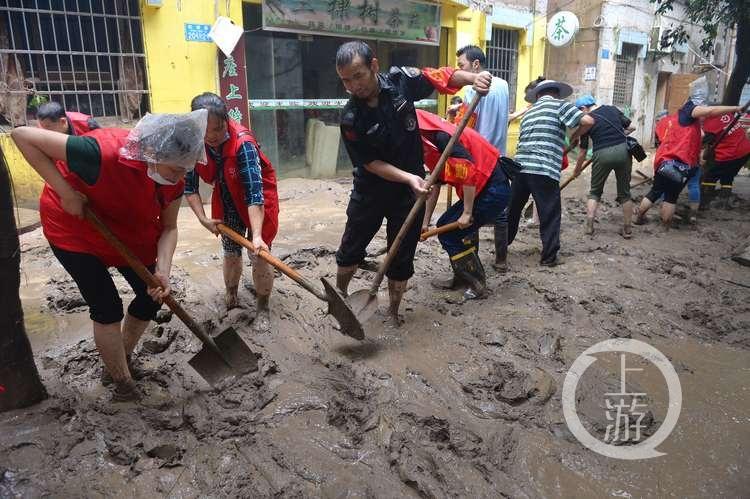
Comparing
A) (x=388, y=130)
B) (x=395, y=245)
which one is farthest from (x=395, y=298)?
(x=388, y=130)

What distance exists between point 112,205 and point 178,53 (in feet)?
18.5

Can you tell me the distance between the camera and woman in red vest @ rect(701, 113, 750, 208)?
696 cm

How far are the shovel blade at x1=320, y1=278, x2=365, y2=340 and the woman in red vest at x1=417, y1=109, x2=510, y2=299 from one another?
3.38 ft

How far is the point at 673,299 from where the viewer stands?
421 centimetres

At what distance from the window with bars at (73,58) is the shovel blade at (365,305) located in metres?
5.22

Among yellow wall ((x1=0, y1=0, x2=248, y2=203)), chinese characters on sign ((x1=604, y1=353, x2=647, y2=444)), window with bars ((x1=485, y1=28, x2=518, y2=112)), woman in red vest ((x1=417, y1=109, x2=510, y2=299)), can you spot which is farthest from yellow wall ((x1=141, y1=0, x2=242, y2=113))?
chinese characters on sign ((x1=604, y1=353, x2=647, y2=444))

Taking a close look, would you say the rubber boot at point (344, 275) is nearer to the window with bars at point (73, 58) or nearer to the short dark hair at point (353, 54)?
the short dark hair at point (353, 54)

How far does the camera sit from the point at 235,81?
301 inches

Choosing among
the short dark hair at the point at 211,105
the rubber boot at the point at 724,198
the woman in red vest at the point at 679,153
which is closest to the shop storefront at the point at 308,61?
the woman in red vest at the point at 679,153

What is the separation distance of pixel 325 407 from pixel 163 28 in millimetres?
6220

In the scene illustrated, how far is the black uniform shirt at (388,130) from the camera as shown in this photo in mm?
→ 3035

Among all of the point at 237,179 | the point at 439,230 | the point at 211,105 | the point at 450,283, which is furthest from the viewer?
the point at 450,283

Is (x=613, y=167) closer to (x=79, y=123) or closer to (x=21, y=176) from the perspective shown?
(x=79, y=123)

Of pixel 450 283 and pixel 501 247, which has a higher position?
pixel 501 247
